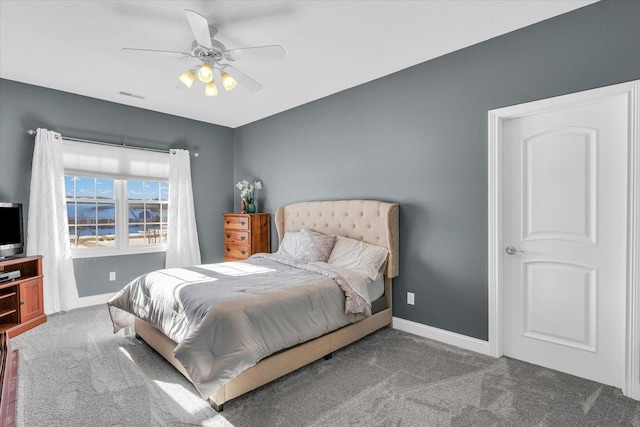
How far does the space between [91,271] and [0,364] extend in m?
3.43

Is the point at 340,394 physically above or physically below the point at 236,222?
below

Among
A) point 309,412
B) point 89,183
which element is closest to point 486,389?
point 309,412

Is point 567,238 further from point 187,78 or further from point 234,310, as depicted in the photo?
point 187,78

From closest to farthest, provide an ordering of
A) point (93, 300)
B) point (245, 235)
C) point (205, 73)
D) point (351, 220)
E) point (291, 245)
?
point (205, 73), point (351, 220), point (291, 245), point (93, 300), point (245, 235)

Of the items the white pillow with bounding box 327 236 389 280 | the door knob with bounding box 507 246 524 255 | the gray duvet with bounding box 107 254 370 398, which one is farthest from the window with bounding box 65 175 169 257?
the door knob with bounding box 507 246 524 255

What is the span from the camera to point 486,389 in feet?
7.52

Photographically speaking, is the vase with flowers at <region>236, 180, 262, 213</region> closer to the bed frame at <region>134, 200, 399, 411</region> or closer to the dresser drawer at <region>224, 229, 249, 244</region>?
the dresser drawer at <region>224, 229, 249, 244</region>

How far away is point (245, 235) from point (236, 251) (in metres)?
0.38

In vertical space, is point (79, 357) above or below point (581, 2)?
below

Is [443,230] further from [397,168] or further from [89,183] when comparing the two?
[89,183]

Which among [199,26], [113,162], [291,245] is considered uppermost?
[199,26]

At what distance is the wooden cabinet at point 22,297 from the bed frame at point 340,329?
4.49ft

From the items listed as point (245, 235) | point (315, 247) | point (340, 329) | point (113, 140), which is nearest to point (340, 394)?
point (340, 329)

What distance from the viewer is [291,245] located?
409 cm
